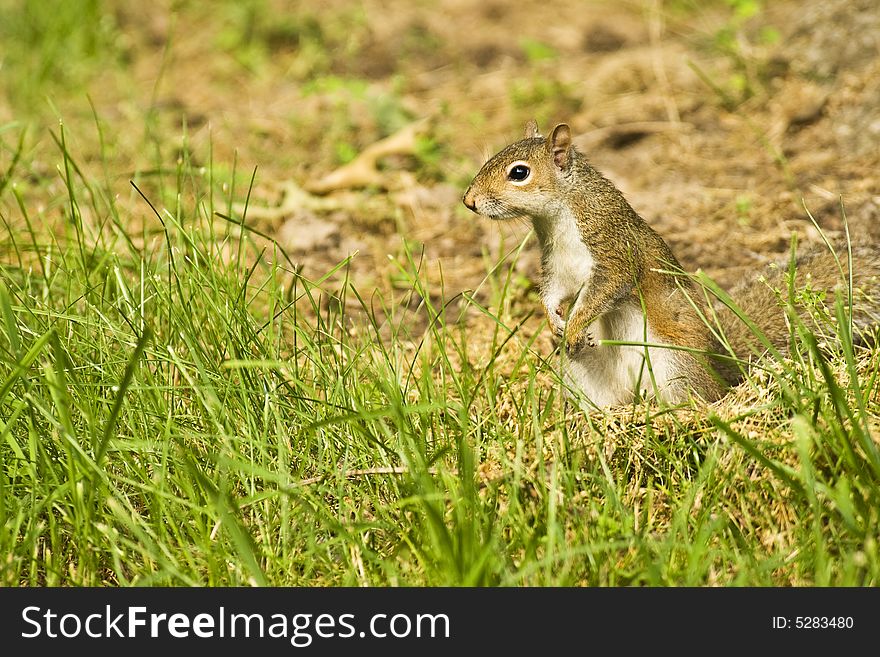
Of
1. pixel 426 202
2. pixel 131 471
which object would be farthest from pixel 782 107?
pixel 131 471

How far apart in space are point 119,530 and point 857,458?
1784 mm

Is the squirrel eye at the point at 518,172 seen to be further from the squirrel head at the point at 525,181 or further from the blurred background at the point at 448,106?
the blurred background at the point at 448,106

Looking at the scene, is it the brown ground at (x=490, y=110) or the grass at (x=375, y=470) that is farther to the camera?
the brown ground at (x=490, y=110)

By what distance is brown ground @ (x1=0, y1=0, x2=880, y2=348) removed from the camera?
4480 mm

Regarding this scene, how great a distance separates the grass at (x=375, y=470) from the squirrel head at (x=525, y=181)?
0.55m

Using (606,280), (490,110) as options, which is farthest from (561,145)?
(490,110)

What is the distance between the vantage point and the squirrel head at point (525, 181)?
126 inches

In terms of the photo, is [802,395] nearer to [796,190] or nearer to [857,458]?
[857,458]

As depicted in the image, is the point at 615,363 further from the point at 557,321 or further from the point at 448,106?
the point at 448,106

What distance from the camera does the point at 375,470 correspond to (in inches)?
99.1

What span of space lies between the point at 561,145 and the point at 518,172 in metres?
0.16

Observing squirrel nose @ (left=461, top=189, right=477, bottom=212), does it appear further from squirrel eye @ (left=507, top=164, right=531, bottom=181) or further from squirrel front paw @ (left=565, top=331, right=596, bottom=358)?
squirrel front paw @ (left=565, top=331, right=596, bottom=358)
